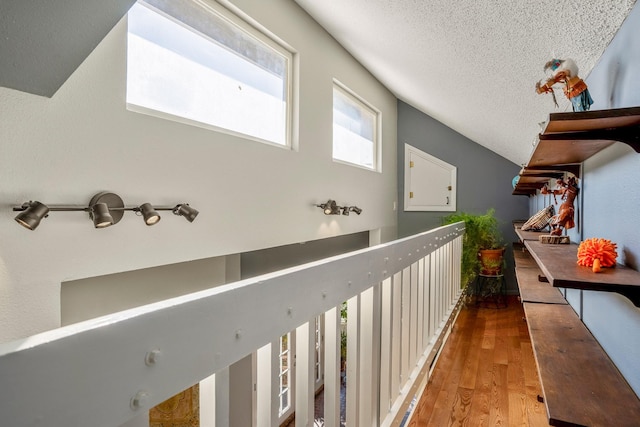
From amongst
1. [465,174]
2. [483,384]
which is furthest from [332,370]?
[465,174]

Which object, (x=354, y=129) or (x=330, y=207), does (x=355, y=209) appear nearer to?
(x=330, y=207)

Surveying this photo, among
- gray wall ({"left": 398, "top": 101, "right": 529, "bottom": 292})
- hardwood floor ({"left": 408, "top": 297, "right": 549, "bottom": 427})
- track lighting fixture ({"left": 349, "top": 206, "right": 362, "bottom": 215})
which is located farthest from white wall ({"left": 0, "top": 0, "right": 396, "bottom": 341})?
gray wall ({"left": 398, "top": 101, "right": 529, "bottom": 292})

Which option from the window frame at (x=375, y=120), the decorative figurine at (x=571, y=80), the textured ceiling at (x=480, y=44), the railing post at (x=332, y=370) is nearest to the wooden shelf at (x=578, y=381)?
the railing post at (x=332, y=370)

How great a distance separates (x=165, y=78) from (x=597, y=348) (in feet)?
8.08

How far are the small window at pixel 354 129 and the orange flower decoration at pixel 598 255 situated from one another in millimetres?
3127

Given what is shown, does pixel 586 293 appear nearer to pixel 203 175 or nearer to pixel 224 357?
pixel 224 357

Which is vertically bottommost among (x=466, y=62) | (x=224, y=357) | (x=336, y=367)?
(x=336, y=367)

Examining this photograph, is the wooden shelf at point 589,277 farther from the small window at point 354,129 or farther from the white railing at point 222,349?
the small window at point 354,129

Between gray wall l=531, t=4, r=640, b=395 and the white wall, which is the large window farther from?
gray wall l=531, t=4, r=640, b=395

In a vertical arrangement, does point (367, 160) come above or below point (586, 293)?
above

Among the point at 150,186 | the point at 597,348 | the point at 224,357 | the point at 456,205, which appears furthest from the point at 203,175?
the point at 456,205

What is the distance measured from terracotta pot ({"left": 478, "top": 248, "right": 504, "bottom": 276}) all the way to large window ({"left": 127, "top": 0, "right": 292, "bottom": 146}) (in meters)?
2.77

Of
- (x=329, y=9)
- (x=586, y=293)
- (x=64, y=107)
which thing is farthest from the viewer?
(x=329, y=9)

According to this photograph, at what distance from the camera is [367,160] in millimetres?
4895
